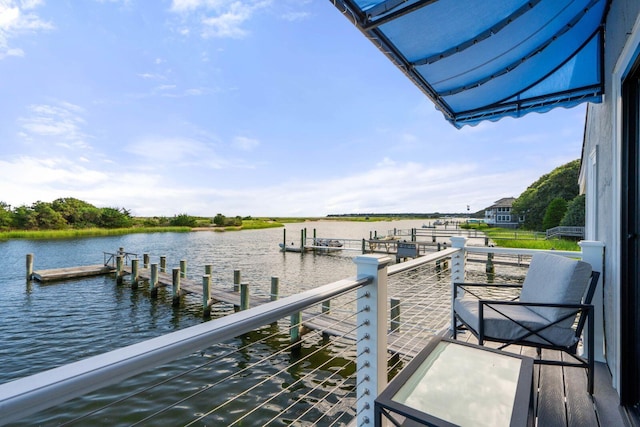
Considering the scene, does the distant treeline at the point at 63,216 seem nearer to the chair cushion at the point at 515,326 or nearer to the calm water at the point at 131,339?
the calm water at the point at 131,339

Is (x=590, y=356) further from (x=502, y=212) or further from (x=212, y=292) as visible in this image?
(x=502, y=212)

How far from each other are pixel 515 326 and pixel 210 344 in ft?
6.76

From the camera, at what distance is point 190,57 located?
889cm

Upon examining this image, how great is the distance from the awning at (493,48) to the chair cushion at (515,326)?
1908mm

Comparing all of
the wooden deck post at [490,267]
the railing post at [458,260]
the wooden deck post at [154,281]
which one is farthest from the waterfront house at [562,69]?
the wooden deck post at [490,267]

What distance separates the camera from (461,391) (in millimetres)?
1119

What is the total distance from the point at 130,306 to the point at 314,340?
5.33 m

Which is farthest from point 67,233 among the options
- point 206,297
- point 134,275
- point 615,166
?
point 615,166

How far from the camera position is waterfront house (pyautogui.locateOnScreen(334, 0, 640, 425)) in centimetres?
173

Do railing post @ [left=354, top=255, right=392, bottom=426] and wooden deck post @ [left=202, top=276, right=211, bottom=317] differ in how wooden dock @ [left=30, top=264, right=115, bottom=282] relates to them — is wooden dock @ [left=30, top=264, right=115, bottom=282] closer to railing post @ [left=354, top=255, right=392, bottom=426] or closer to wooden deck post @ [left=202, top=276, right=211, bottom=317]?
wooden deck post @ [left=202, top=276, right=211, bottom=317]

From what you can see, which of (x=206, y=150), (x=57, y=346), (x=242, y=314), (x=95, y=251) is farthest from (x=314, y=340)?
(x=95, y=251)

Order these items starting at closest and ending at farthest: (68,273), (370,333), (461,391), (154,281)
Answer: (461,391) < (370,333) < (154,281) < (68,273)

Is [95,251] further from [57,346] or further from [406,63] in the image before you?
[406,63]

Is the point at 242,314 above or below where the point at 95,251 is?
above
